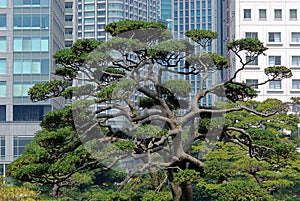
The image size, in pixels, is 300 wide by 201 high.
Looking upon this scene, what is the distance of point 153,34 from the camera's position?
1973cm

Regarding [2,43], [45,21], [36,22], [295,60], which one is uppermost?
[45,21]

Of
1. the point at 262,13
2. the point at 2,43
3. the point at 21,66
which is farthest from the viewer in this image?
the point at 2,43

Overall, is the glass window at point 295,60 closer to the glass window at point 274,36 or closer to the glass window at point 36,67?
the glass window at point 274,36

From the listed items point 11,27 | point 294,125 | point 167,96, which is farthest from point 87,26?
point 167,96

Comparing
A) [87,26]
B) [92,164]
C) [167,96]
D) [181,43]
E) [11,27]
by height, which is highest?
[87,26]

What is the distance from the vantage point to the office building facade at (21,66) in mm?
68625

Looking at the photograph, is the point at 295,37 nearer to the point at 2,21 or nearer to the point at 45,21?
the point at 45,21

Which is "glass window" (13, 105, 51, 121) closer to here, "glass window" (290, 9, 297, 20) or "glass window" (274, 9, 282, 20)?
"glass window" (274, 9, 282, 20)

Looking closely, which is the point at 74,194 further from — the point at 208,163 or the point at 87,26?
the point at 87,26

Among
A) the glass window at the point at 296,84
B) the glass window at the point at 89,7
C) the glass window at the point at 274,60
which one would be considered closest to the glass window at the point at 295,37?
the glass window at the point at 274,60

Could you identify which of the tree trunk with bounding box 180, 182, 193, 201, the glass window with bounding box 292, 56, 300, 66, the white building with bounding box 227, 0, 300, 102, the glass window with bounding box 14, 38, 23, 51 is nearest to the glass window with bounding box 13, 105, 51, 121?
the glass window with bounding box 14, 38, 23, 51

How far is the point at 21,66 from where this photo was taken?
228ft

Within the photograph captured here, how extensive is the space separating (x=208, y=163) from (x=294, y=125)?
1083 inches

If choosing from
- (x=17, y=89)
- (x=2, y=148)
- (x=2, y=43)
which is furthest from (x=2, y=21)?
(x=2, y=148)
